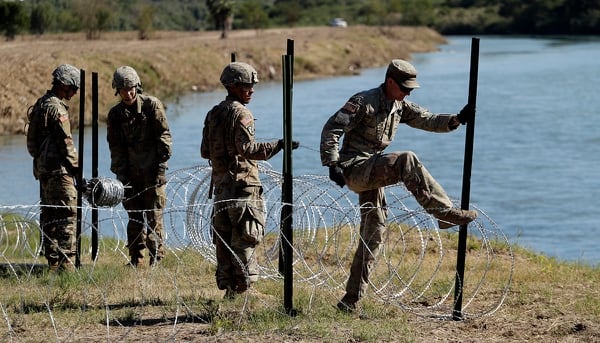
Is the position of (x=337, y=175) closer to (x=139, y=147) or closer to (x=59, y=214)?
(x=139, y=147)

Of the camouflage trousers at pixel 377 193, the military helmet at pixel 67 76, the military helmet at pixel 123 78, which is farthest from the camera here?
the military helmet at pixel 67 76

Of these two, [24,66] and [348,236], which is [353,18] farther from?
[348,236]

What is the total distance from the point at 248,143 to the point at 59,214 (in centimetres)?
298

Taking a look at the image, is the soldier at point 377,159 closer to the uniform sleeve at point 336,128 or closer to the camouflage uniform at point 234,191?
the uniform sleeve at point 336,128

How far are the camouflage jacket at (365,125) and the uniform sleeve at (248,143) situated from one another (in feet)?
1.39

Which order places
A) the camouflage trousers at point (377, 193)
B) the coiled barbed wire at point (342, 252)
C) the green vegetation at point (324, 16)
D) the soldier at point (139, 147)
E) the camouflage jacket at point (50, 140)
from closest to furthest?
the camouflage trousers at point (377, 193) < the coiled barbed wire at point (342, 252) < the camouflage jacket at point (50, 140) < the soldier at point (139, 147) < the green vegetation at point (324, 16)

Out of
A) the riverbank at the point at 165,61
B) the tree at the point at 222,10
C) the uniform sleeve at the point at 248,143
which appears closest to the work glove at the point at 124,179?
the uniform sleeve at the point at 248,143

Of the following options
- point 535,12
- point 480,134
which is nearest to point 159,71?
point 480,134

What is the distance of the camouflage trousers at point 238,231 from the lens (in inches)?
339

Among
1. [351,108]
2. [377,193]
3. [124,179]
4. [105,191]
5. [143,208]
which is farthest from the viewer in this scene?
[143,208]

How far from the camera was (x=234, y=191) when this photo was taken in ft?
28.2

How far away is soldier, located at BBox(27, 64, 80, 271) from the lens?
1014cm

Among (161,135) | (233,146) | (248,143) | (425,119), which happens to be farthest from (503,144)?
(248,143)

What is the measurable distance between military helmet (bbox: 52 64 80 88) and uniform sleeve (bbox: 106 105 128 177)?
0.45 meters
